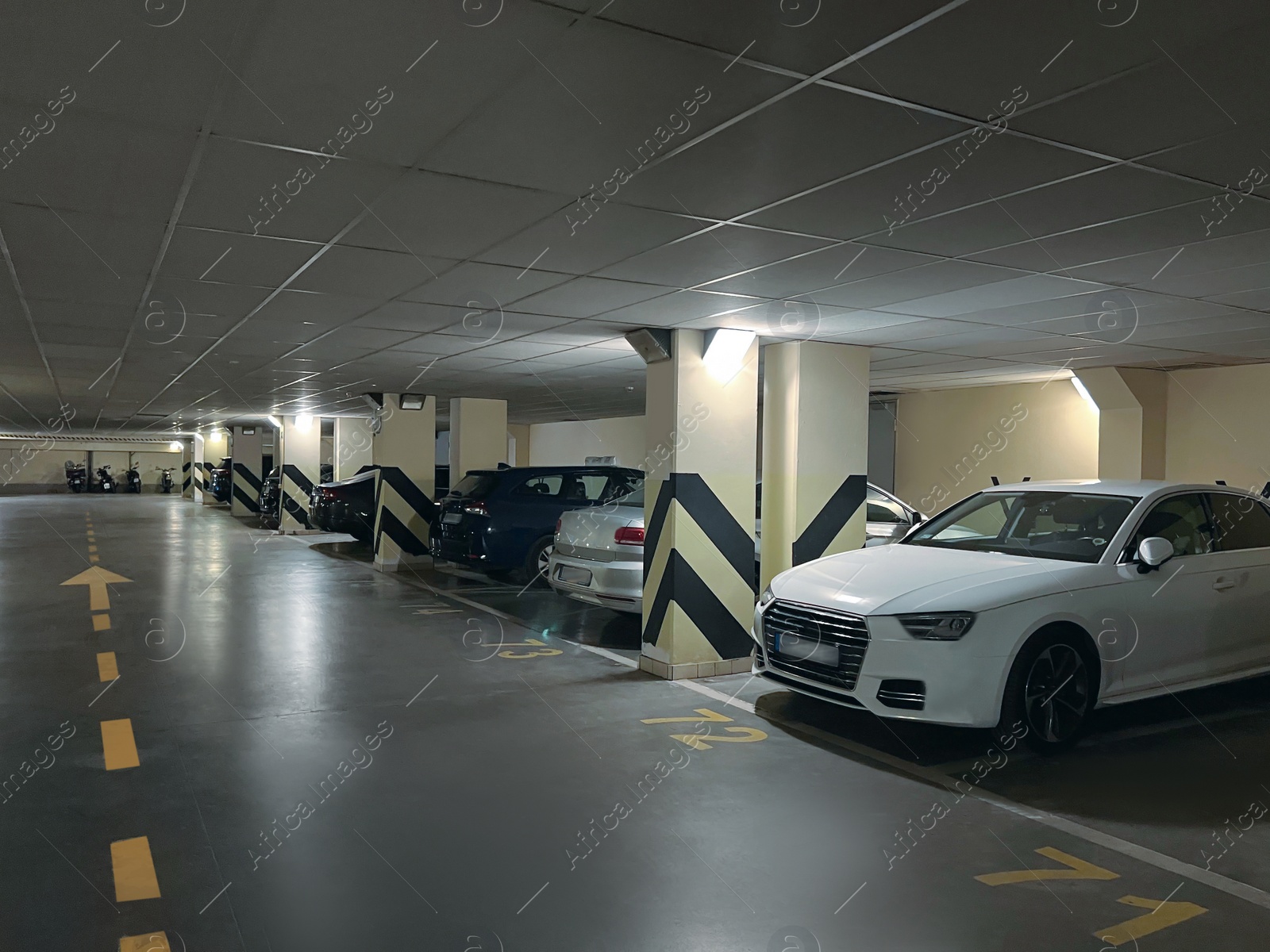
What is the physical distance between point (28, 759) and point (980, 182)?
16.5 feet

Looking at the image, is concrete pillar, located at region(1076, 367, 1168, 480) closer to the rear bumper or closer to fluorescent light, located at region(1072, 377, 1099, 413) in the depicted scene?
fluorescent light, located at region(1072, 377, 1099, 413)

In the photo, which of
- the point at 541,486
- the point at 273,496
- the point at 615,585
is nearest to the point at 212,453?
the point at 273,496

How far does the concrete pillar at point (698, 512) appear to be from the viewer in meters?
6.38

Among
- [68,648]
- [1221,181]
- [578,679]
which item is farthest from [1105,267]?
[68,648]

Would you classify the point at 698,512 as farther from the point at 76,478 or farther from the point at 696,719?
the point at 76,478

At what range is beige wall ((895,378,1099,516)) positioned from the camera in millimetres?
10469

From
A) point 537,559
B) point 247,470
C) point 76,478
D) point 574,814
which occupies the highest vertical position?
point 247,470

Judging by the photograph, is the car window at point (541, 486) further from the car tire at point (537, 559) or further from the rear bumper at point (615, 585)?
the rear bumper at point (615, 585)

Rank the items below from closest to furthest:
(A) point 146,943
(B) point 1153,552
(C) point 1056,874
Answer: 1. (A) point 146,943
2. (C) point 1056,874
3. (B) point 1153,552

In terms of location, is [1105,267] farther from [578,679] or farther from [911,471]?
[911,471]

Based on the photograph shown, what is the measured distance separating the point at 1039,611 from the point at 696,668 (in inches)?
105

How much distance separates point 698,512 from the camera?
6.50m

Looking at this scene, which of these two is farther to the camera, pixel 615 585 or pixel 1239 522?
pixel 615 585

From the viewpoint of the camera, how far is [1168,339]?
23.1 feet
